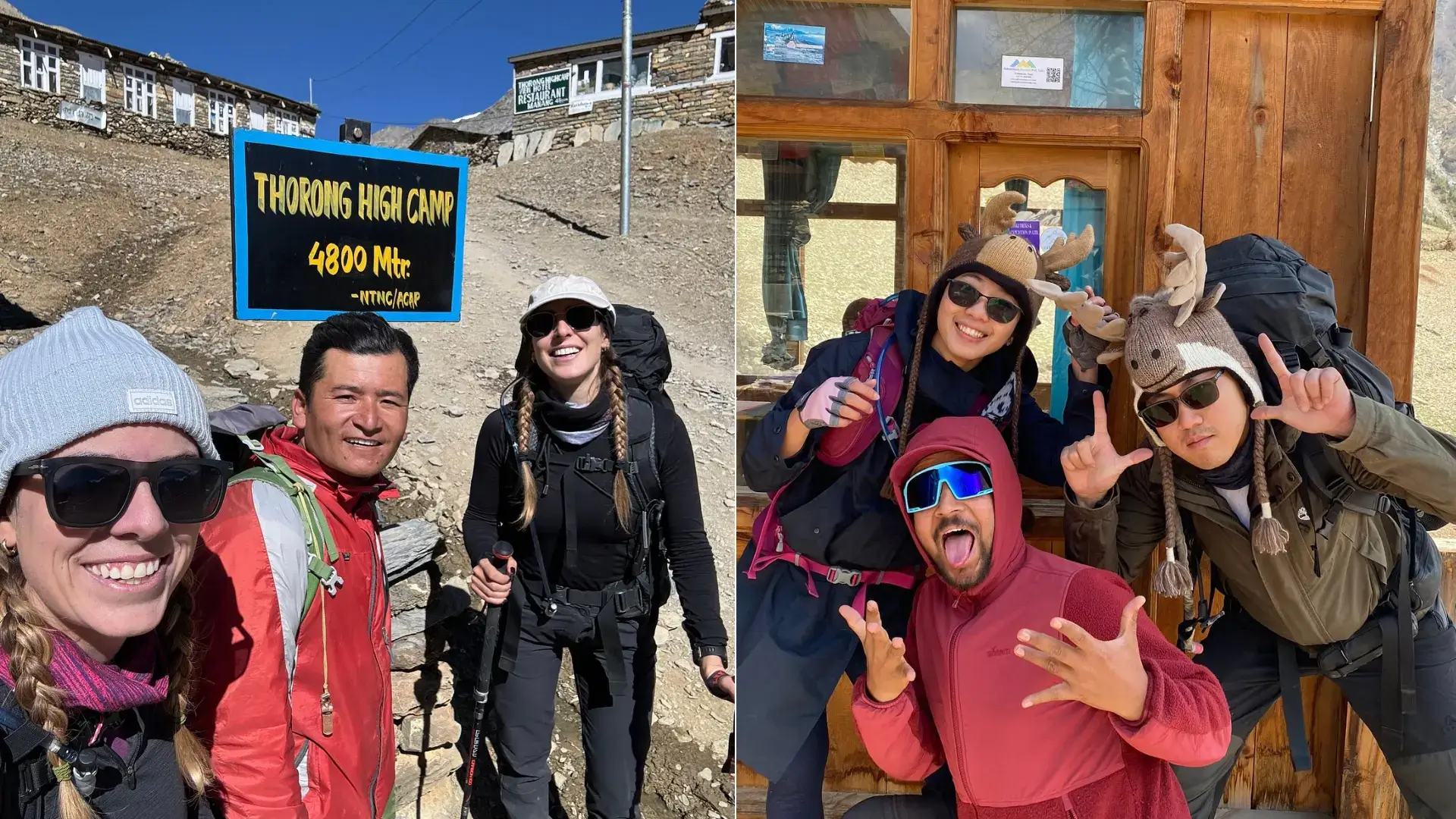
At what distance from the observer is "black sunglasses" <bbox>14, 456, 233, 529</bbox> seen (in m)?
1.38

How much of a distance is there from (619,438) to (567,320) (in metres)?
0.43

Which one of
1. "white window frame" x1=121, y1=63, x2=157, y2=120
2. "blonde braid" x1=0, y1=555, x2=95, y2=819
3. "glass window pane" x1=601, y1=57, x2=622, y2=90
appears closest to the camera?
"blonde braid" x1=0, y1=555, x2=95, y2=819

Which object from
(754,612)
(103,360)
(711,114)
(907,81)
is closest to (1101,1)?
(907,81)

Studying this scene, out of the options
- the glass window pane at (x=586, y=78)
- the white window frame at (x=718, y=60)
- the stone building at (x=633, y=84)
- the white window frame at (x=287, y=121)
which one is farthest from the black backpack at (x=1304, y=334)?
the glass window pane at (x=586, y=78)

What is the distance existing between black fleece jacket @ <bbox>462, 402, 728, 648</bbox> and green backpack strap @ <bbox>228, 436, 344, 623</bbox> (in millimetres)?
764

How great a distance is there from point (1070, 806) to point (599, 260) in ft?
43.3

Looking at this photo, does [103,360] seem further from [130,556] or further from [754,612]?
[754,612]

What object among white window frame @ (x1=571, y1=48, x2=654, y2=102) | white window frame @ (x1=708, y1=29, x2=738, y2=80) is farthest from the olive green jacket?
white window frame @ (x1=571, y1=48, x2=654, y2=102)

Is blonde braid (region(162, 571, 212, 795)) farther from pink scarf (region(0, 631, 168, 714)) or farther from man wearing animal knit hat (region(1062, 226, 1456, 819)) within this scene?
man wearing animal knit hat (region(1062, 226, 1456, 819))

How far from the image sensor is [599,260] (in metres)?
14.5

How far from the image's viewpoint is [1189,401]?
2232mm

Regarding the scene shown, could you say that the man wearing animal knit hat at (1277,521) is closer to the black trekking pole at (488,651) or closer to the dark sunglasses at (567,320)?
the dark sunglasses at (567,320)

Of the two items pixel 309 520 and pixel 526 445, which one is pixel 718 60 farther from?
pixel 309 520

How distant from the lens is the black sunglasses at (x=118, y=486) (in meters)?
1.38
